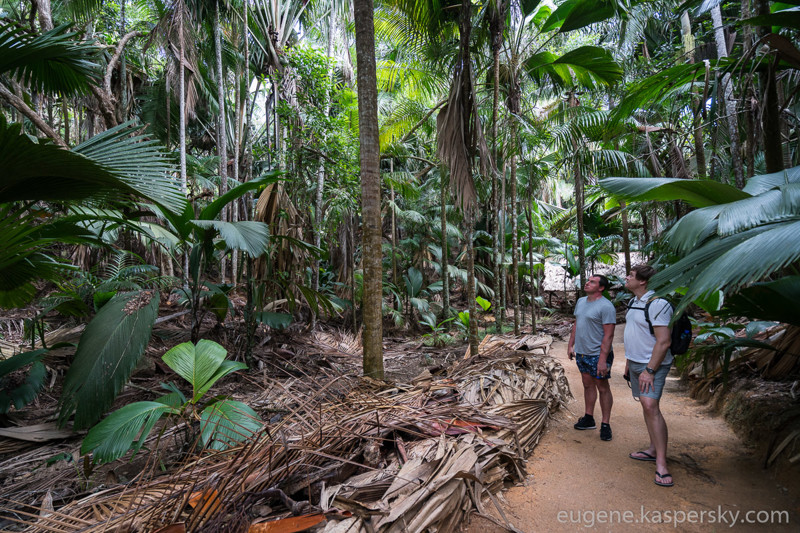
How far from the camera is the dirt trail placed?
2049 millimetres

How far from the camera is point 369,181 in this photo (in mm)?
3385

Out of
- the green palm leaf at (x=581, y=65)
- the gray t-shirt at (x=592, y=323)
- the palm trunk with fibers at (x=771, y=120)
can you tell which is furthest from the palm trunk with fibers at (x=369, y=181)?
the green palm leaf at (x=581, y=65)

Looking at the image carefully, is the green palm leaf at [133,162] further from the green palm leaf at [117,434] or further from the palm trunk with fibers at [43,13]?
the palm trunk with fibers at [43,13]

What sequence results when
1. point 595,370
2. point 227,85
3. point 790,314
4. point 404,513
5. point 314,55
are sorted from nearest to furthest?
1. point 404,513
2. point 790,314
3. point 595,370
4. point 314,55
5. point 227,85

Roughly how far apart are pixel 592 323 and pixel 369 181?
2406 millimetres

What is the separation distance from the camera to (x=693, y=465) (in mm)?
2709

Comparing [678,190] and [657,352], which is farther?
[678,190]

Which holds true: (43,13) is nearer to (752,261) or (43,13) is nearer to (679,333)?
(752,261)

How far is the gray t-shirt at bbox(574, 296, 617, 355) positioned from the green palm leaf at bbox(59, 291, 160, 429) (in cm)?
355

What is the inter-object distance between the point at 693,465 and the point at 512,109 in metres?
6.16

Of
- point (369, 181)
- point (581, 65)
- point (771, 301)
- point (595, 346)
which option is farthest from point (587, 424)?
point (581, 65)

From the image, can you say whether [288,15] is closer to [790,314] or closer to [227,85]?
[227,85]

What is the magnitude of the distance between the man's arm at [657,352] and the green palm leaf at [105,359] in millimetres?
3501

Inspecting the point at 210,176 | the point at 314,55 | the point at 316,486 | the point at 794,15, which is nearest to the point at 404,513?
the point at 316,486
